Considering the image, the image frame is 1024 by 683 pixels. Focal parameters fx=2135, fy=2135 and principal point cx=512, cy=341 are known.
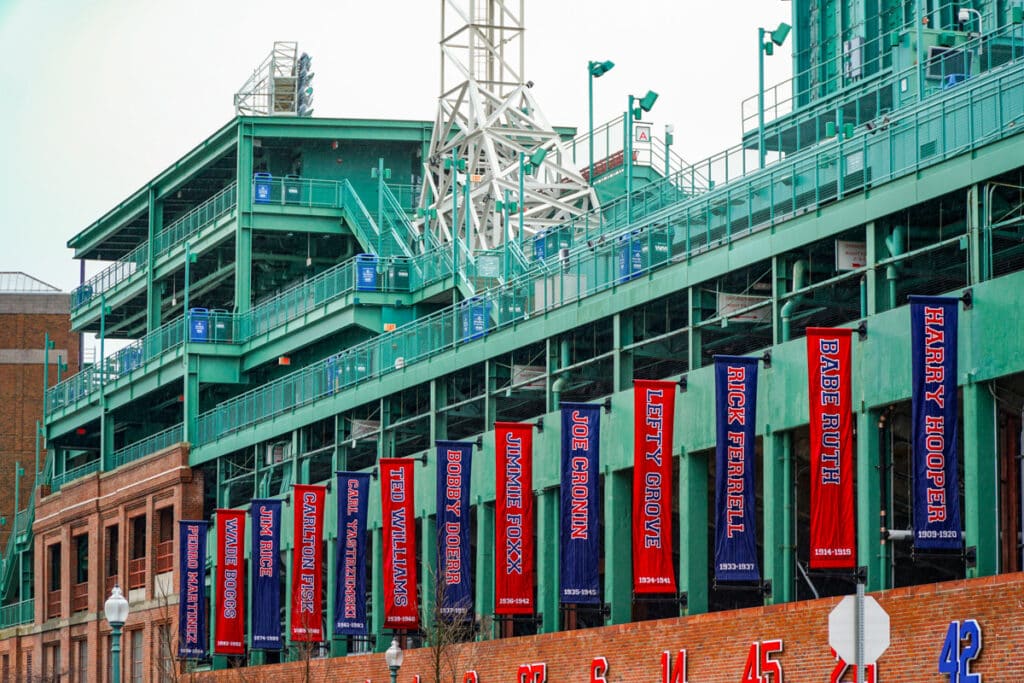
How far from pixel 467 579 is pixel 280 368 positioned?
28118mm

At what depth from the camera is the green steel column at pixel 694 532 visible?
44.3 m

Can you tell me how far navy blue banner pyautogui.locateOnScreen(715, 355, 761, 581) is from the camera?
1625 inches

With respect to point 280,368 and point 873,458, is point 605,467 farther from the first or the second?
point 280,368

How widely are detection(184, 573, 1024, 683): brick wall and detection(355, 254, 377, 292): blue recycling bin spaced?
18.0m

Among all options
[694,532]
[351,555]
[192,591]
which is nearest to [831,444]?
[694,532]

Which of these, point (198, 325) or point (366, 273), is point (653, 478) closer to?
point (366, 273)

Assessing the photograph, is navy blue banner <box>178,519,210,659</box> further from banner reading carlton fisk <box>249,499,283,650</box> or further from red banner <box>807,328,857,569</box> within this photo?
red banner <box>807,328,857,569</box>

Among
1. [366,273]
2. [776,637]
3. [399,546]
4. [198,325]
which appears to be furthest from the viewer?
[198,325]

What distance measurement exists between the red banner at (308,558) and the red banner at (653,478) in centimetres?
1757

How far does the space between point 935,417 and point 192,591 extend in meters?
38.7

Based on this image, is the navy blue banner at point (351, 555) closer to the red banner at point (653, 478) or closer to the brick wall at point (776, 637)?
the brick wall at point (776, 637)

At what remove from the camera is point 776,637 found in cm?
3778

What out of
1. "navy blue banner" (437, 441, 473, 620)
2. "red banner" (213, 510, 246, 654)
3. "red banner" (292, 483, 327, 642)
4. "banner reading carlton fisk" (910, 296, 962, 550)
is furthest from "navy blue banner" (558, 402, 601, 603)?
"red banner" (213, 510, 246, 654)

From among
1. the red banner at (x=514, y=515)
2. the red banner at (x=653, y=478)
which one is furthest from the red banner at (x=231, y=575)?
the red banner at (x=653, y=478)
